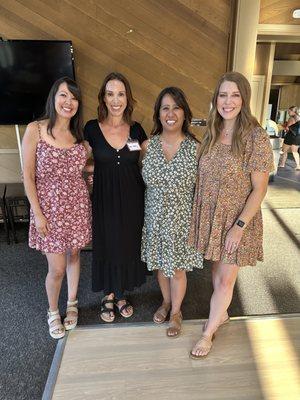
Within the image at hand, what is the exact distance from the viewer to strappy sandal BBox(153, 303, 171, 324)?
2150 mm

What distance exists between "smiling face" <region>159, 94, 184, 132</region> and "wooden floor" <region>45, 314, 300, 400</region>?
1.30 metres

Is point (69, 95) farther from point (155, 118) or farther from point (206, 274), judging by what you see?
point (206, 274)

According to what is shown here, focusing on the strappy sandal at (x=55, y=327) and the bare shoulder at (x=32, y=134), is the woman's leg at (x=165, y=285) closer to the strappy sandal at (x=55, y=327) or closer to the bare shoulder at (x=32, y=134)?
the strappy sandal at (x=55, y=327)

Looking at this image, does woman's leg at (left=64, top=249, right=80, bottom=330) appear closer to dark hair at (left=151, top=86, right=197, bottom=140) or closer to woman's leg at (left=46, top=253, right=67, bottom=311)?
woman's leg at (left=46, top=253, right=67, bottom=311)

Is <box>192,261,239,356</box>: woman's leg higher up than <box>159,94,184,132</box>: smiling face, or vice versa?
<box>159,94,184,132</box>: smiling face

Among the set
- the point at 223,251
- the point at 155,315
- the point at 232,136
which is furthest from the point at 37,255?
the point at 232,136

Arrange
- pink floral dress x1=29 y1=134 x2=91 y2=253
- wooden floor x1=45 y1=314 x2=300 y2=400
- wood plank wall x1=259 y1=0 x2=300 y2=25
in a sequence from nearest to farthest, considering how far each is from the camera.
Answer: wooden floor x1=45 y1=314 x2=300 y2=400
pink floral dress x1=29 y1=134 x2=91 y2=253
wood plank wall x1=259 y1=0 x2=300 y2=25

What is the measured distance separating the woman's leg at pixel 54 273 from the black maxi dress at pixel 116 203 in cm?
21

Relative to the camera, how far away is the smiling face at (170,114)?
1.71 metres

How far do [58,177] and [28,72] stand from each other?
5.86ft

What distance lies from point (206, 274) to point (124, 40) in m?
2.39

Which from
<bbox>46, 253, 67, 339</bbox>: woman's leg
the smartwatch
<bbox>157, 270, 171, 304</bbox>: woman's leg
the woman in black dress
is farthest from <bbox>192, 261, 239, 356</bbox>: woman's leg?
<bbox>46, 253, 67, 339</bbox>: woman's leg

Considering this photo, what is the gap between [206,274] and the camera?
2.83 meters

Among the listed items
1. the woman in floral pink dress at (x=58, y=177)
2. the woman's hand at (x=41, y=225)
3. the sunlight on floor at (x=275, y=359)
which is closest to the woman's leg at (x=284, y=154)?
the sunlight on floor at (x=275, y=359)
